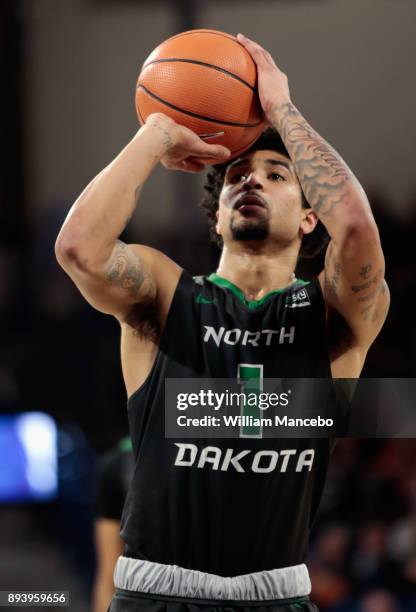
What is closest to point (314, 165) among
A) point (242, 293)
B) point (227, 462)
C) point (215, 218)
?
point (242, 293)

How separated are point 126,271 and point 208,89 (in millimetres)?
507

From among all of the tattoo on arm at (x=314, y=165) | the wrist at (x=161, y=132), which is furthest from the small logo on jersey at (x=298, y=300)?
the wrist at (x=161, y=132)

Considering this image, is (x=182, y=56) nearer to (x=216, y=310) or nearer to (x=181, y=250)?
(x=216, y=310)

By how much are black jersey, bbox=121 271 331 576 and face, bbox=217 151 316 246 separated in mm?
155

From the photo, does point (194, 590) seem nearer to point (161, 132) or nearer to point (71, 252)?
point (71, 252)

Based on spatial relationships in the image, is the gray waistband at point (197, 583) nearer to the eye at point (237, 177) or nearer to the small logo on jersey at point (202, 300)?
the small logo on jersey at point (202, 300)

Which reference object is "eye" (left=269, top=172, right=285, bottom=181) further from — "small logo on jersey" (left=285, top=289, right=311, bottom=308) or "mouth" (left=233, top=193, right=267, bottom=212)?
"small logo on jersey" (left=285, top=289, right=311, bottom=308)

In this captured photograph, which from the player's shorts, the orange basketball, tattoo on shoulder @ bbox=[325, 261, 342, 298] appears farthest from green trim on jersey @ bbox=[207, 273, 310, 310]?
the player's shorts

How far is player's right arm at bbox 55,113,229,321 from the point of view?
79.5 inches

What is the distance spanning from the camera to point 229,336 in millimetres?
2205

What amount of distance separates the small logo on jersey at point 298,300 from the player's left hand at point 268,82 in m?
0.44

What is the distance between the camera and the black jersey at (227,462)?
2094 millimetres

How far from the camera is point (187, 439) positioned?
7.04 ft

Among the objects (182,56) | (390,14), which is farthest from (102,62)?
(182,56)
